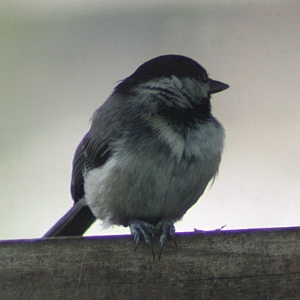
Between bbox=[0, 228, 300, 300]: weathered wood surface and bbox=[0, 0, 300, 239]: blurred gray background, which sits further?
bbox=[0, 0, 300, 239]: blurred gray background

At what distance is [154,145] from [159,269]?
1.49 feet

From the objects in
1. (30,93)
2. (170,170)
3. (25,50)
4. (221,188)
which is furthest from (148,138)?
(25,50)

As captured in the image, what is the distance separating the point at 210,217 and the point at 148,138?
28 cm

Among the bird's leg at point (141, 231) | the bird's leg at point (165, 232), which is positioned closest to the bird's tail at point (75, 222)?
the bird's leg at point (141, 231)

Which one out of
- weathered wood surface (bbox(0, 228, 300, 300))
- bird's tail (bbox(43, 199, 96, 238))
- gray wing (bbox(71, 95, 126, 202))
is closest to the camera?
weathered wood surface (bbox(0, 228, 300, 300))

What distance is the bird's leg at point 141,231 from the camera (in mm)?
1503

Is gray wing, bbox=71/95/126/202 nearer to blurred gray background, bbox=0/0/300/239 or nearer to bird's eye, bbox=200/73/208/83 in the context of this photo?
blurred gray background, bbox=0/0/300/239

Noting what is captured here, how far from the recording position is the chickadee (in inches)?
71.4

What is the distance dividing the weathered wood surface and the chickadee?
310 mm

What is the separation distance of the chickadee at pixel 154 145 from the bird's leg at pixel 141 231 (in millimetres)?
15

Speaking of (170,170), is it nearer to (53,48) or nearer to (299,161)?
(299,161)

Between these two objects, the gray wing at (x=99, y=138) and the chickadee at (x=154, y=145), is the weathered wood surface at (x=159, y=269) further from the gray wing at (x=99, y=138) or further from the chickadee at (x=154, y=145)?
the gray wing at (x=99, y=138)

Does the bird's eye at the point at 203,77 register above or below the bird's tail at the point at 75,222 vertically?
above

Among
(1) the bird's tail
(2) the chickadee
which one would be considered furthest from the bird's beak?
(1) the bird's tail
